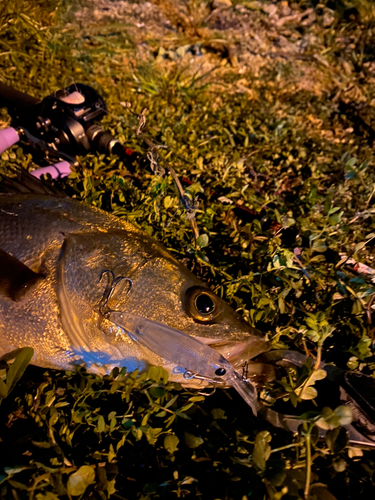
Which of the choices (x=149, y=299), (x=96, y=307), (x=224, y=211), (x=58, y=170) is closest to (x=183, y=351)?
(x=149, y=299)

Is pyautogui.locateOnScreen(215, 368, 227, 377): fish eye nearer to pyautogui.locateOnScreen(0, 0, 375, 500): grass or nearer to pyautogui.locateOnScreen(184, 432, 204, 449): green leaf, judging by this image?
pyautogui.locateOnScreen(0, 0, 375, 500): grass

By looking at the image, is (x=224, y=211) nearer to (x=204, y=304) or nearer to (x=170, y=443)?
(x=204, y=304)

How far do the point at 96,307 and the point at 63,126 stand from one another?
77.2 inches

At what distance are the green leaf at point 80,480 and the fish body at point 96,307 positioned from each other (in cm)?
52

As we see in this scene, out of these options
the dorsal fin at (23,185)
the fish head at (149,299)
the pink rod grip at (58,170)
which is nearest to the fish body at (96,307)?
the fish head at (149,299)

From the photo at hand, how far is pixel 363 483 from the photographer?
1695 mm

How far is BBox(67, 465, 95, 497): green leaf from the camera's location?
1.45 metres

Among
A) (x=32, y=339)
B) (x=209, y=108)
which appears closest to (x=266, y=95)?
(x=209, y=108)

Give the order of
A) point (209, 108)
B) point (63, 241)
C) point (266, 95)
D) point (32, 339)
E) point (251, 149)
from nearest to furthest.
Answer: point (32, 339)
point (63, 241)
point (251, 149)
point (209, 108)
point (266, 95)

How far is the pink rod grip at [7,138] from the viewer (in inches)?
117

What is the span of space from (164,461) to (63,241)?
135cm

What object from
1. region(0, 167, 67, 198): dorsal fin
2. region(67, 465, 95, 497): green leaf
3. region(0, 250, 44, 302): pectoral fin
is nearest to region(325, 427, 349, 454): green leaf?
region(67, 465, 95, 497): green leaf

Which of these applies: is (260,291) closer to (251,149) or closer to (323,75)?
(251,149)

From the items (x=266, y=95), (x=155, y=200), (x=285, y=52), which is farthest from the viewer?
(x=285, y=52)
